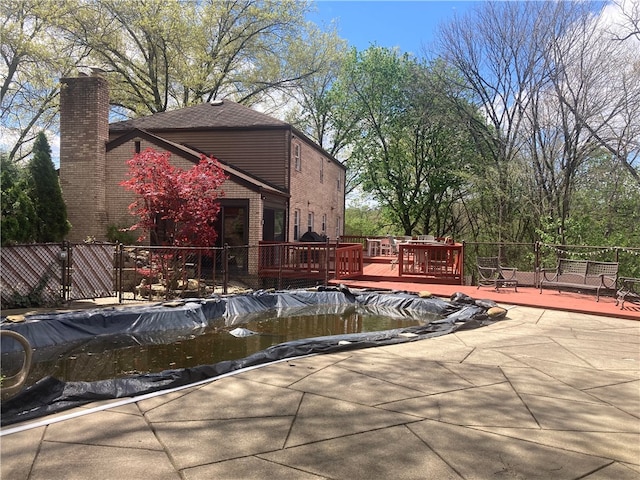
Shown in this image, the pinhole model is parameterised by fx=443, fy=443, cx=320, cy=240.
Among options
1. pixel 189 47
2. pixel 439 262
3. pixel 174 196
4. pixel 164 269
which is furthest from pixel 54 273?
pixel 189 47

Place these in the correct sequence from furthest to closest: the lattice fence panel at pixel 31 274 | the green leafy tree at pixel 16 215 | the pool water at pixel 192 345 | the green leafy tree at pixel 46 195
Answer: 1. the green leafy tree at pixel 46 195
2. the green leafy tree at pixel 16 215
3. the lattice fence panel at pixel 31 274
4. the pool water at pixel 192 345

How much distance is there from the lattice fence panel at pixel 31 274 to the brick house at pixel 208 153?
5947mm

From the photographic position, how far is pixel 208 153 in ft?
57.4

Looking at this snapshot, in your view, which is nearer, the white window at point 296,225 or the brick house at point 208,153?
the brick house at point 208,153

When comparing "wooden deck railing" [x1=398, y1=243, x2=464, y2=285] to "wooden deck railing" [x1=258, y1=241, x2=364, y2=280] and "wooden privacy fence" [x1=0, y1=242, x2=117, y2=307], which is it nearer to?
"wooden deck railing" [x1=258, y1=241, x2=364, y2=280]

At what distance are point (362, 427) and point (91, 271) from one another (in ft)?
28.0

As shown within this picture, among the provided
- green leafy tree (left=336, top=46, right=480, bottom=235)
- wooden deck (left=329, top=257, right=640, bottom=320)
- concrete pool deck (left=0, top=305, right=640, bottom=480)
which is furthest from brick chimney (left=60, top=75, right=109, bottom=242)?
green leafy tree (left=336, top=46, right=480, bottom=235)

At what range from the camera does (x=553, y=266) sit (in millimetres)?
13523

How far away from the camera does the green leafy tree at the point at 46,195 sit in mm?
11945

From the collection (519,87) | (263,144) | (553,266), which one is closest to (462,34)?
(519,87)

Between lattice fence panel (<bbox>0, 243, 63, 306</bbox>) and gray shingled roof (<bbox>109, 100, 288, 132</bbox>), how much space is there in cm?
951

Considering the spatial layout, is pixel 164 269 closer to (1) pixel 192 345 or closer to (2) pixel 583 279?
(1) pixel 192 345

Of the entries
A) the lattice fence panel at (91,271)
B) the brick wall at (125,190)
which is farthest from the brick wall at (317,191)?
the lattice fence panel at (91,271)

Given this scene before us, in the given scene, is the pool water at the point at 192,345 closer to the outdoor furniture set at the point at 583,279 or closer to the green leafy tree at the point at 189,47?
the outdoor furniture set at the point at 583,279
